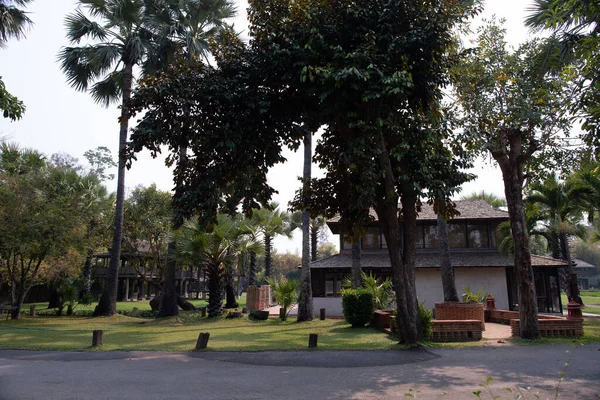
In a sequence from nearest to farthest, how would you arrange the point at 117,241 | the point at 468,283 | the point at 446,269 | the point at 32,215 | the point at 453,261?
1. the point at 32,215
2. the point at 446,269
3. the point at 117,241
4. the point at 453,261
5. the point at 468,283

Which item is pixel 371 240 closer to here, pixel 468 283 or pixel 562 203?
pixel 468 283

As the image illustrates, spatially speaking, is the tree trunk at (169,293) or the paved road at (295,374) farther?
the tree trunk at (169,293)

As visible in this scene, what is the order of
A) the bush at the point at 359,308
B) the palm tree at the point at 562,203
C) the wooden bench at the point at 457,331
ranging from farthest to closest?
the palm tree at the point at 562,203 → the bush at the point at 359,308 → the wooden bench at the point at 457,331

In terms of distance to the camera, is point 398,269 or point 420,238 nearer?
point 398,269

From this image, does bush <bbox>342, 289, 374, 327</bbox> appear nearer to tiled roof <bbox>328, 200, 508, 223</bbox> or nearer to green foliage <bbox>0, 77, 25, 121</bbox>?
tiled roof <bbox>328, 200, 508, 223</bbox>

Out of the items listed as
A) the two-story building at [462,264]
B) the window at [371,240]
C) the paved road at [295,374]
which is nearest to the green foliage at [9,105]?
the paved road at [295,374]

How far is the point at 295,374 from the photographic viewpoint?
7.70 meters

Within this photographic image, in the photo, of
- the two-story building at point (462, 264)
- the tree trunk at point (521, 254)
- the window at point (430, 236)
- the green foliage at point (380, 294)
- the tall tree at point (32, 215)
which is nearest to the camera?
the tree trunk at point (521, 254)

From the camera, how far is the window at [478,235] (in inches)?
984

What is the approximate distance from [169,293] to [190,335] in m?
6.84

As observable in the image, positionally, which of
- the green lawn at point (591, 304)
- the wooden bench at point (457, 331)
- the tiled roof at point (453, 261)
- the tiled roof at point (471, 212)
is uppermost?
the tiled roof at point (471, 212)

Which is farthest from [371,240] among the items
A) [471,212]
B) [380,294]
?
[380,294]

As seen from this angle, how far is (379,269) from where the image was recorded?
24438 mm

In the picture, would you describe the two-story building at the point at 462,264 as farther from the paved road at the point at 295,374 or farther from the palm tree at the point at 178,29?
the paved road at the point at 295,374
